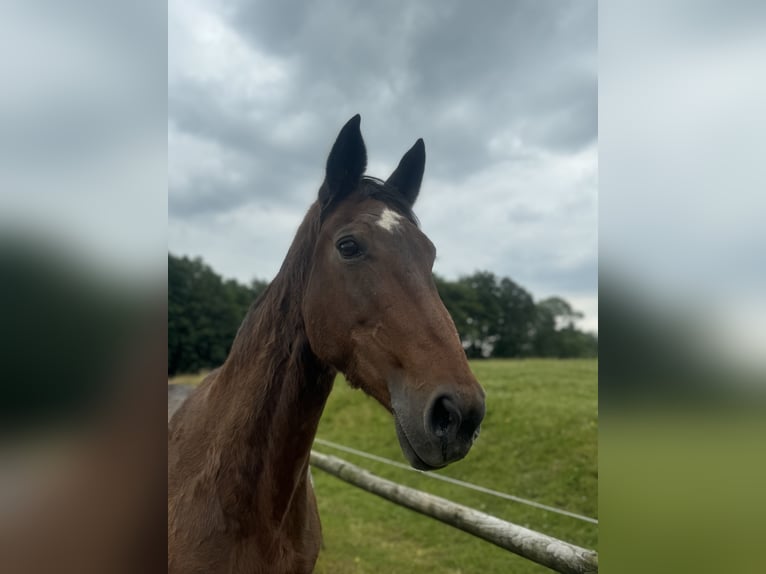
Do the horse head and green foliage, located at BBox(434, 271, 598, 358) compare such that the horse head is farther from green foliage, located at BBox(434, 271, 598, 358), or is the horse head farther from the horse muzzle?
green foliage, located at BBox(434, 271, 598, 358)

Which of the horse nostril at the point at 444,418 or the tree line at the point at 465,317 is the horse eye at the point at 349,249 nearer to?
the horse nostril at the point at 444,418

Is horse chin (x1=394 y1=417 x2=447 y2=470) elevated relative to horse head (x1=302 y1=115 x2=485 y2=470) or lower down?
lower down

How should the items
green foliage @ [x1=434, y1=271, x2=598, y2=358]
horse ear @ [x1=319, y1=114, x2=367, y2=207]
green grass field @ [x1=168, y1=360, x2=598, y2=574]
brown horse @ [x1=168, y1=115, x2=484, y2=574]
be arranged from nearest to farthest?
brown horse @ [x1=168, y1=115, x2=484, y2=574], horse ear @ [x1=319, y1=114, x2=367, y2=207], green grass field @ [x1=168, y1=360, x2=598, y2=574], green foliage @ [x1=434, y1=271, x2=598, y2=358]

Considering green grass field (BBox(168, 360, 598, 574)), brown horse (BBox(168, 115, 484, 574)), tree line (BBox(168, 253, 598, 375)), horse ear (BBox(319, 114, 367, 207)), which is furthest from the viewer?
tree line (BBox(168, 253, 598, 375))

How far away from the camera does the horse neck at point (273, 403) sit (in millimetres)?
1844

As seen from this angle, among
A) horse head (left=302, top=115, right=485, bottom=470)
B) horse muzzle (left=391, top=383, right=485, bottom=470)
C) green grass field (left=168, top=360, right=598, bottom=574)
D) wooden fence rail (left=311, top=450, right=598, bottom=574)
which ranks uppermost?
horse head (left=302, top=115, right=485, bottom=470)

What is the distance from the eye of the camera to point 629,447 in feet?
2.74

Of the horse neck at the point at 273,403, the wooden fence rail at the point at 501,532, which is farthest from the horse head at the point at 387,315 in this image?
the wooden fence rail at the point at 501,532

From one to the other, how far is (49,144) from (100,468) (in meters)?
0.44

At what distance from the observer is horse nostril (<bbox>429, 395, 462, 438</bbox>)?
4.63ft

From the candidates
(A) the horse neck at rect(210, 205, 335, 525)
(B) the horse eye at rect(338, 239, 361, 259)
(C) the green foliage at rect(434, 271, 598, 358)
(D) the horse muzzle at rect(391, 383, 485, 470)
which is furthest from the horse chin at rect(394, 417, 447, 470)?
(C) the green foliage at rect(434, 271, 598, 358)

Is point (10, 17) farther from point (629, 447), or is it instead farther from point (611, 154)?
point (629, 447)

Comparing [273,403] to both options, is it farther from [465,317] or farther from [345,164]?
[465,317]

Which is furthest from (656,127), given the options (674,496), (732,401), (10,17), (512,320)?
(512,320)
